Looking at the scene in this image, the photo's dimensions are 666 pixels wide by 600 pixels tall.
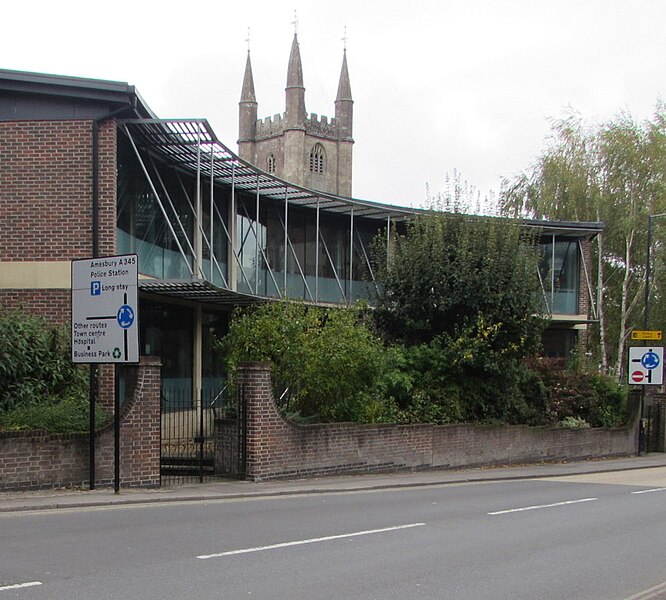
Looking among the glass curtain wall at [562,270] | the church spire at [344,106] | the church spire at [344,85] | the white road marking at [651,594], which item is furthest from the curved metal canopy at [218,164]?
the church spire at [344,85]

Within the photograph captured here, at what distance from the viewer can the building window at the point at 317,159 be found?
8475 cm

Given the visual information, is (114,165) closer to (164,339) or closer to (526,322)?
(164,339)

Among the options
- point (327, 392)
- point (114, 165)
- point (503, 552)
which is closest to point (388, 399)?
point (327, 392)

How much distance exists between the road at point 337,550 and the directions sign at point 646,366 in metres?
13.7

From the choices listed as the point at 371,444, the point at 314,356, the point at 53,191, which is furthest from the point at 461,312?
the point at 53,191

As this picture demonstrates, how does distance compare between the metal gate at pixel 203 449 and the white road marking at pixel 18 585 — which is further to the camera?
the metal gate at pixel 203 449

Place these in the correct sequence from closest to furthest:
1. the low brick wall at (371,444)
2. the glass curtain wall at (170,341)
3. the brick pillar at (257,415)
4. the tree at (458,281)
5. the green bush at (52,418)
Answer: the green bush at (52,418), the brick pillar at (257,415), the low brick wall at (371,444), the glass curtain wall at (170,341), the tree at (458,281)

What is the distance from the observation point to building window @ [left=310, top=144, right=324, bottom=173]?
278 feet

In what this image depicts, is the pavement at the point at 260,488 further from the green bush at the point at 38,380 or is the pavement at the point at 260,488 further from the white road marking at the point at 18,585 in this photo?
the white road marking at the point at 18,585

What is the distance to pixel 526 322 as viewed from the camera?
22562mm

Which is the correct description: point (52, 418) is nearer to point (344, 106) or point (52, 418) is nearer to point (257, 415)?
point (257, 415)

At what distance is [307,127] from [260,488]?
71.9 metres

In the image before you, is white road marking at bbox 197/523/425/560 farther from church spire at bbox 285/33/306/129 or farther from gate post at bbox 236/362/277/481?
church spire at bbox 285/33/306/129

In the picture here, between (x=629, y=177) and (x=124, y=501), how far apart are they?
36823 mm
